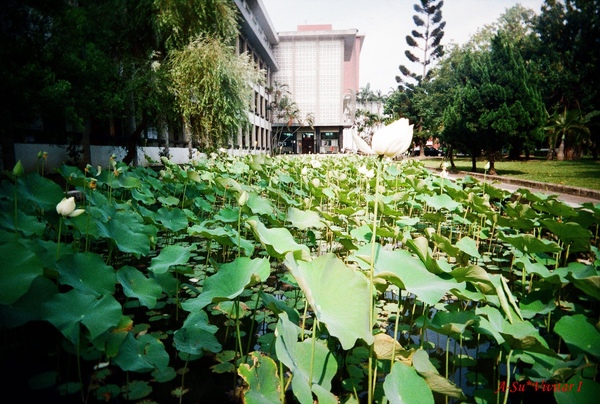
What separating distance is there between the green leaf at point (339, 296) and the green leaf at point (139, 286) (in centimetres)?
71

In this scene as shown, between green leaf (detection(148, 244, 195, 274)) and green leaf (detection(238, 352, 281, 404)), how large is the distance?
664 millimetres

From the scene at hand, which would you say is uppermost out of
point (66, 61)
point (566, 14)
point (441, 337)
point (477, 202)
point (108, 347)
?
point (566, 14)

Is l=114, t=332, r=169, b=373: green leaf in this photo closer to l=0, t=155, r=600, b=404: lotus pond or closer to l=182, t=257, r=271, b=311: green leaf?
l=0, t=155, r=600, b=404: lotus pond

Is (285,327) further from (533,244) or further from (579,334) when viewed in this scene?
(533,244)

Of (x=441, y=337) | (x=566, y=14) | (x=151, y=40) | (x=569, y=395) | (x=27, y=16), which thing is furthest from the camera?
(x=566, y=14)

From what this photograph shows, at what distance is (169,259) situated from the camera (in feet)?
5.18

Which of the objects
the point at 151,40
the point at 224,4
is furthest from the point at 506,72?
the point at 151,40

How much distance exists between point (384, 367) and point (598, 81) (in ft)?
65.9

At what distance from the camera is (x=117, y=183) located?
296cm

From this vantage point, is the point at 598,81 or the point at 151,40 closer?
the point at 151,40

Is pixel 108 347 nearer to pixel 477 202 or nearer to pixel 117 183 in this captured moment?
pixel 117 183

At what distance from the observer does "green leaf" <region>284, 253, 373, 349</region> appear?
3.00 ft

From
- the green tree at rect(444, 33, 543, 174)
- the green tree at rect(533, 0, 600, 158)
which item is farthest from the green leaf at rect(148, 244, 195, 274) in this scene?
the green tree at rect(533, 0, 600, 158)

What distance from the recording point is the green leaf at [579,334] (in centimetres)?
103
